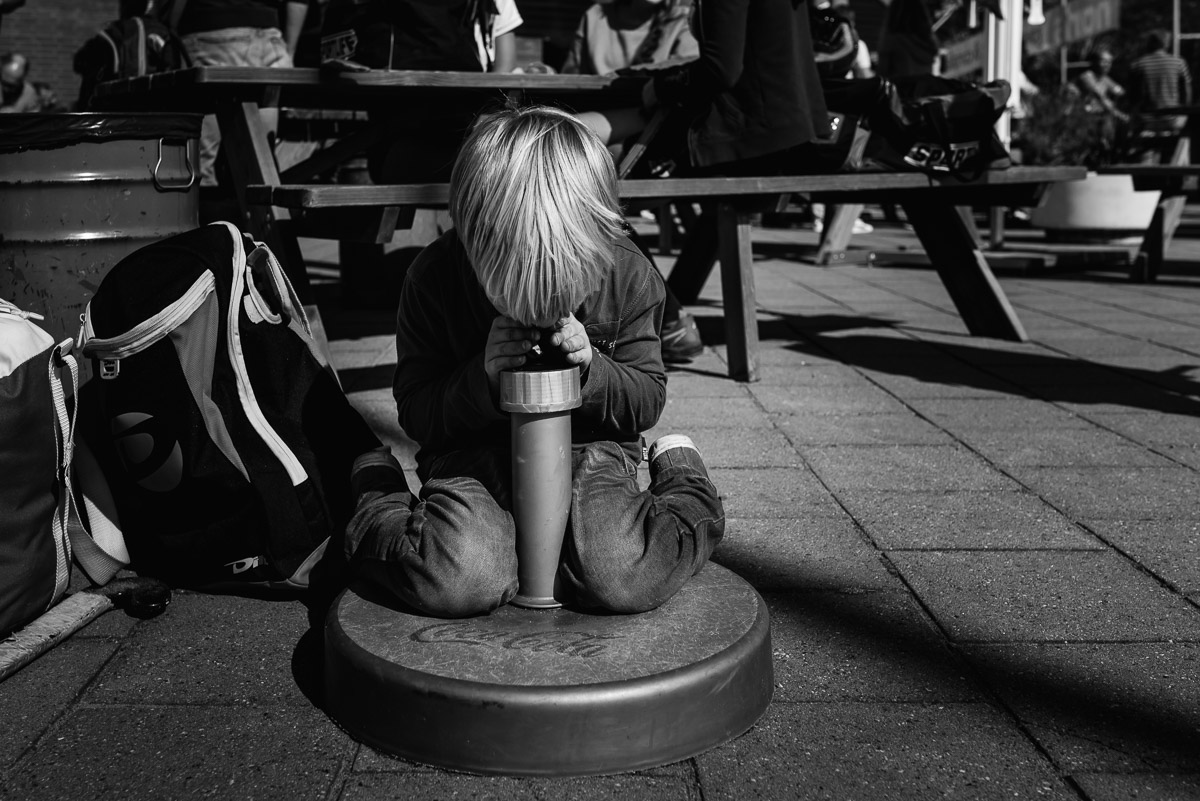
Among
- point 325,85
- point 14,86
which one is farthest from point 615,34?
point 14,86

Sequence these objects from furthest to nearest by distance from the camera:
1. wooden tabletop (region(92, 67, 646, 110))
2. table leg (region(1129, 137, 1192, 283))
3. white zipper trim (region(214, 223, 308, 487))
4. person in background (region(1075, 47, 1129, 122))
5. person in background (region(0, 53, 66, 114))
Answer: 1. person in background (region(1075, 47, 1129, 122))
2. person in background (region(0, 53, 66, 114))
3. table leg (region(1129, 137, 1192, 283))
4. wooden tabletop (region(92, 67, 646, 110))
5. white zipper trim (region(214, 223, 308, 487))

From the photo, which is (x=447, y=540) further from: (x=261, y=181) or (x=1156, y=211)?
(x=1156, y=211)

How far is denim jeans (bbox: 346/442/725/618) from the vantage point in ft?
6.27

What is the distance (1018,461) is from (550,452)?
6.32 feet

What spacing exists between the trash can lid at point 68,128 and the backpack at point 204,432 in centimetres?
75

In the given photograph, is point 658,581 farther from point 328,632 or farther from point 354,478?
point 354,478

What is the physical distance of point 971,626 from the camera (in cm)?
219

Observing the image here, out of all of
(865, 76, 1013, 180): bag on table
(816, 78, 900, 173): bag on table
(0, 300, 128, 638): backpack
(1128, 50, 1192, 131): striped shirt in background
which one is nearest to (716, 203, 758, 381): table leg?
(816, 78, 900, 173): bag on table

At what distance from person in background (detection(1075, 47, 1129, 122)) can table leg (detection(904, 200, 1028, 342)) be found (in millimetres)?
7726

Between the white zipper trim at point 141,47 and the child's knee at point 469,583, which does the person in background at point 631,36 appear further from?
the child's knee at point 469,583

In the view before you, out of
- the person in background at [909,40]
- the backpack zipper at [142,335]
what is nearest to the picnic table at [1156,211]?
the person in background at [909,40]

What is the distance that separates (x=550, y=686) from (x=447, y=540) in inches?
15.3

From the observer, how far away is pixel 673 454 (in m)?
2.23

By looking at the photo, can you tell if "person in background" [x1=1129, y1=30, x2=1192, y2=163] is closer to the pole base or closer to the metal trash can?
the metal trash can
